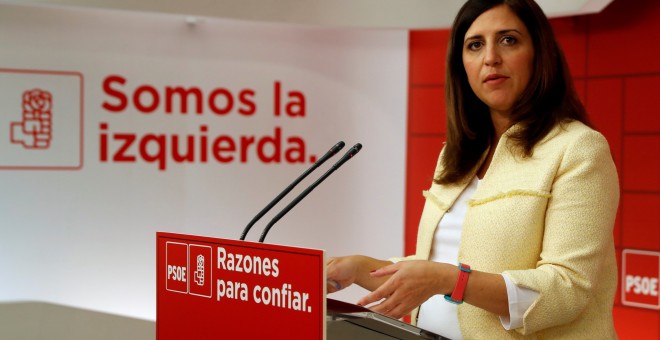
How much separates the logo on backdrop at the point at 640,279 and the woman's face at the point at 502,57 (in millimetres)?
3222

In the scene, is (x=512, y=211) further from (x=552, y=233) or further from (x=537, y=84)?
(x=537, y=84)

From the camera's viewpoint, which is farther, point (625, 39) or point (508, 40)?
point (625, 39)

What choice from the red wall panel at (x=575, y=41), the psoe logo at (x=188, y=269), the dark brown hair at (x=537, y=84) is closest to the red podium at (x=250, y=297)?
the psoe logo at (x=188, y=269)

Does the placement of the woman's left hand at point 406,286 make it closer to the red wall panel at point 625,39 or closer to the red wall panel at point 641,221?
the red wall panel at point 641,221

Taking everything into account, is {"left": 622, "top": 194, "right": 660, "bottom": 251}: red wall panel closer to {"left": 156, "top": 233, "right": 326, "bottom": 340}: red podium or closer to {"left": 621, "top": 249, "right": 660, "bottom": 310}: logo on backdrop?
{"left": 621, "top": 249, "right": 660, "bottom": 310}: logo on backdrop

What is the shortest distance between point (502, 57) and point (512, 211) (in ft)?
1.05

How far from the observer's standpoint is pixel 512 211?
1.46 metres

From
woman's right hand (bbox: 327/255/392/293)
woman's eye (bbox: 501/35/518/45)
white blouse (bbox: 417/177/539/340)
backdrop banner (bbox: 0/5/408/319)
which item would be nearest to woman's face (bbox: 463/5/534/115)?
woman's eye (bbox: 501/35/518/45)

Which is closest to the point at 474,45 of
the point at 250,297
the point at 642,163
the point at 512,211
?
the point at 512,211

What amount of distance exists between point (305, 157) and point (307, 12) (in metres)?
0.99

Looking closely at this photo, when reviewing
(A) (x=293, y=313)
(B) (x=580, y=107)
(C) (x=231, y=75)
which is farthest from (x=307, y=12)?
(A) (x=293, y=313)

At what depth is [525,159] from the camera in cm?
151

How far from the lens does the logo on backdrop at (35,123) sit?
15.5ft

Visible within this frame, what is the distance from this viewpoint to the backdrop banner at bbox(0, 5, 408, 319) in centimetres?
477
